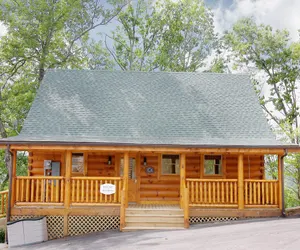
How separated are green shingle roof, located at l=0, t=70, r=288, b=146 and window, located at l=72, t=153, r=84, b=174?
102 cm

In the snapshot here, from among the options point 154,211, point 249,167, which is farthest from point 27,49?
point 249,167

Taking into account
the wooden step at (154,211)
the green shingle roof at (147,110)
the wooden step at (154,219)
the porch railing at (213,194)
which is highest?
the green shingle roof at (147,110)

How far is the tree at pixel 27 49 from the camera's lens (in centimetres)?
2253

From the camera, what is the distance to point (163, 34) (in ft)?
101

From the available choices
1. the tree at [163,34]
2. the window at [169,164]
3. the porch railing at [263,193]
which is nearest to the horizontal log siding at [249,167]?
the porch railing at [263,193]

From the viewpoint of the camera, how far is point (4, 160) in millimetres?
23156

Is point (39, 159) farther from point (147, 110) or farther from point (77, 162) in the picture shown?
point (147, 110)

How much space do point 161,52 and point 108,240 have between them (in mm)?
21174

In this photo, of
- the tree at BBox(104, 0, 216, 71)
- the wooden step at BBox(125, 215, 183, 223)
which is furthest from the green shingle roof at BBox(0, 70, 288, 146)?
the tree at BBox(104, 0, 216, 71)

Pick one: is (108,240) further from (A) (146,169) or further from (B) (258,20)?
(B) (258,20)

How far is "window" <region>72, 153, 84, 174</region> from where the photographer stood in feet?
48.0

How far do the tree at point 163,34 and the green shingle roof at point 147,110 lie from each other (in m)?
12.9

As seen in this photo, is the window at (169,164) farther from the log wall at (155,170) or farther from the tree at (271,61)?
the tree at (271,61)

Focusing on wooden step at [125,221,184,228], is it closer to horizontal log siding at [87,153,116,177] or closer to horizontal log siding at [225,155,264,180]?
horizontal log siding at [87,153,116,177]
